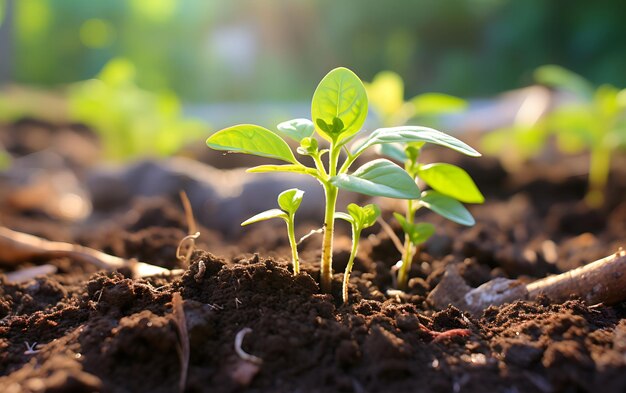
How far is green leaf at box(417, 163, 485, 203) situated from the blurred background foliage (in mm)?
7201

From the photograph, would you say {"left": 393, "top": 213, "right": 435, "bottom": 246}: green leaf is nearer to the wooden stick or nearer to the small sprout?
the wooden stick

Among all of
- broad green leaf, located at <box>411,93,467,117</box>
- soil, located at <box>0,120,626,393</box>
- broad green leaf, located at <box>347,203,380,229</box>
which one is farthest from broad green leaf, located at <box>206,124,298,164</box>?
broad green leaf, located at <box>411,93,467,117</box>

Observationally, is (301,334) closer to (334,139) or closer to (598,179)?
(334,139)

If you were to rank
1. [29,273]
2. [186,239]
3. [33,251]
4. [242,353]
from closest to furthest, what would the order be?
[242,353] < [186,239] < [29,273] < [33,251]

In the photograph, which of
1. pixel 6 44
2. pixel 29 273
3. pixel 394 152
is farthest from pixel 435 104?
pixel 6 44

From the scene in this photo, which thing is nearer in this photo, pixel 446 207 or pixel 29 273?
pixel 446 207

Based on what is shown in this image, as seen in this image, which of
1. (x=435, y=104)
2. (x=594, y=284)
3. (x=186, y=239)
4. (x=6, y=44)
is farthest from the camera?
(x=6, y=44)

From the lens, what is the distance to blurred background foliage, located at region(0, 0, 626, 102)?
8.48 metres

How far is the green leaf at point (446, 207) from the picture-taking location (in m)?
1.73

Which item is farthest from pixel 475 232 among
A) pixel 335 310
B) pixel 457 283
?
pixel 335 310

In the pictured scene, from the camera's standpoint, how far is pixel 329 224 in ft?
5.48

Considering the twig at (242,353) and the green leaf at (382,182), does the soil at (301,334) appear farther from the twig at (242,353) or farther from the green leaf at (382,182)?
the green leaf at (382,182)

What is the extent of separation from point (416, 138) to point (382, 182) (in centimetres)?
14

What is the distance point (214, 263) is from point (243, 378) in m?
0.49
